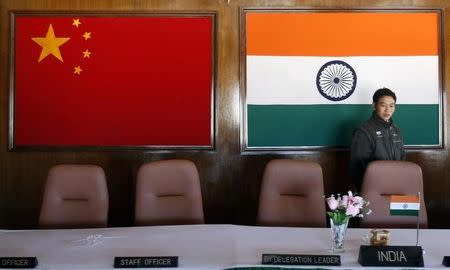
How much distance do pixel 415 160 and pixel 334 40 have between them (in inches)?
48.0

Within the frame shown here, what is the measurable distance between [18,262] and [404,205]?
167 centimetres

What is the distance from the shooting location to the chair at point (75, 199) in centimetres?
273

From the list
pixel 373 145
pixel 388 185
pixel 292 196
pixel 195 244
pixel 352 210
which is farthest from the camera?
pixel 373 145

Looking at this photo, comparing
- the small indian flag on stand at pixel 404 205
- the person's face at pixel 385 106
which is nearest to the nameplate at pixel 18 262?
the small indian flag on stand at pixel 404 205

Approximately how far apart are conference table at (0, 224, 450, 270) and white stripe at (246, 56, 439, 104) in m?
1.53

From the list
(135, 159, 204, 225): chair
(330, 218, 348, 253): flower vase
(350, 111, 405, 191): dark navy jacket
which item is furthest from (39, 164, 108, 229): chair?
(350, 111, 405, 191): dark navy jacket

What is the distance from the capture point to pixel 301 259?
1835 mm

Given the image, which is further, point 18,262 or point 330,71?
point 330,71

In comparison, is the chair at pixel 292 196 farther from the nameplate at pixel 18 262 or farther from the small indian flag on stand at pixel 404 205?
the nameplate at pixel 18 262

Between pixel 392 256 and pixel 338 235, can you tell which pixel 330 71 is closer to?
pixel 338 235

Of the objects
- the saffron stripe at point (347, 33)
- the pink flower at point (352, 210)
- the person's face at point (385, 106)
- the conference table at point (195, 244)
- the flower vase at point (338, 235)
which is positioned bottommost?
the conference table at point (195, 244)

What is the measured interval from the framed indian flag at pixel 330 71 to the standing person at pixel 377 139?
1.21 ft

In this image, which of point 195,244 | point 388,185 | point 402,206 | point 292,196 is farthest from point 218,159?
point 402,206

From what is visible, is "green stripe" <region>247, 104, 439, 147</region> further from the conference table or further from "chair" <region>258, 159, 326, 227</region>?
the conference table
